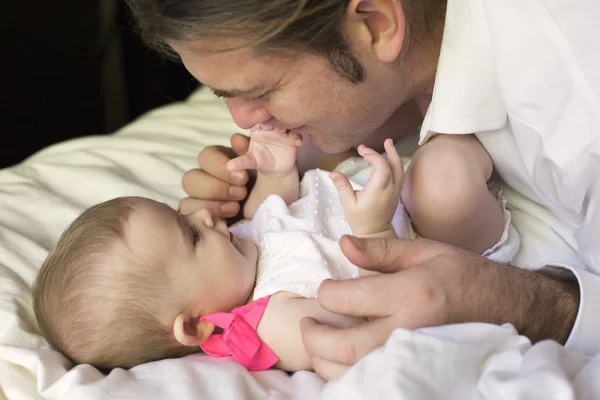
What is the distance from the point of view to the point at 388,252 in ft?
2.70

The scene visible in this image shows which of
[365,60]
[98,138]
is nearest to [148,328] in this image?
[365,60]

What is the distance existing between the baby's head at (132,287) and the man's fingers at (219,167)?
26 centimetres

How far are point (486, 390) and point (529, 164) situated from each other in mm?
427

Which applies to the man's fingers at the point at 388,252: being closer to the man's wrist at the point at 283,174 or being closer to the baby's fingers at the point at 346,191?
the baby's fingers at the point at 346,191

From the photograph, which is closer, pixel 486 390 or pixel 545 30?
pixel 486 390

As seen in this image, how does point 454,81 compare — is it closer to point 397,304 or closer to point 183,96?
point 397,304

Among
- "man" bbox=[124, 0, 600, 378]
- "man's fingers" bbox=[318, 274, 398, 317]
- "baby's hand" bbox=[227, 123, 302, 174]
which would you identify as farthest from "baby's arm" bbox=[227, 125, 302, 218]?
"man's fingers" bbox=[318, 274, 398, 317]

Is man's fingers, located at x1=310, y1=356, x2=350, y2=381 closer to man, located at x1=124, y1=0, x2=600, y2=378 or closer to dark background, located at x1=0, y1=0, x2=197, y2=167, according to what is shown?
man, located at x1=124, y1=0, x2=600, y2=378

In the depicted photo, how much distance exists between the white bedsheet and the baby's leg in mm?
103

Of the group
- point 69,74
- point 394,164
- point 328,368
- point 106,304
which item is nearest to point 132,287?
point 106,304

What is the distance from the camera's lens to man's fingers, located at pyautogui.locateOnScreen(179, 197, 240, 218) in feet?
4.08

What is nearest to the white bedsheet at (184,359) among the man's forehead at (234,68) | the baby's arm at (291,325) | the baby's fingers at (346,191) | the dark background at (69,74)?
the baby's arm at (291,325)

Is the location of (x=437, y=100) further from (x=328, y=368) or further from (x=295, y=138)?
(x=328, y=368)

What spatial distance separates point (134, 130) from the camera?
1.64 m
